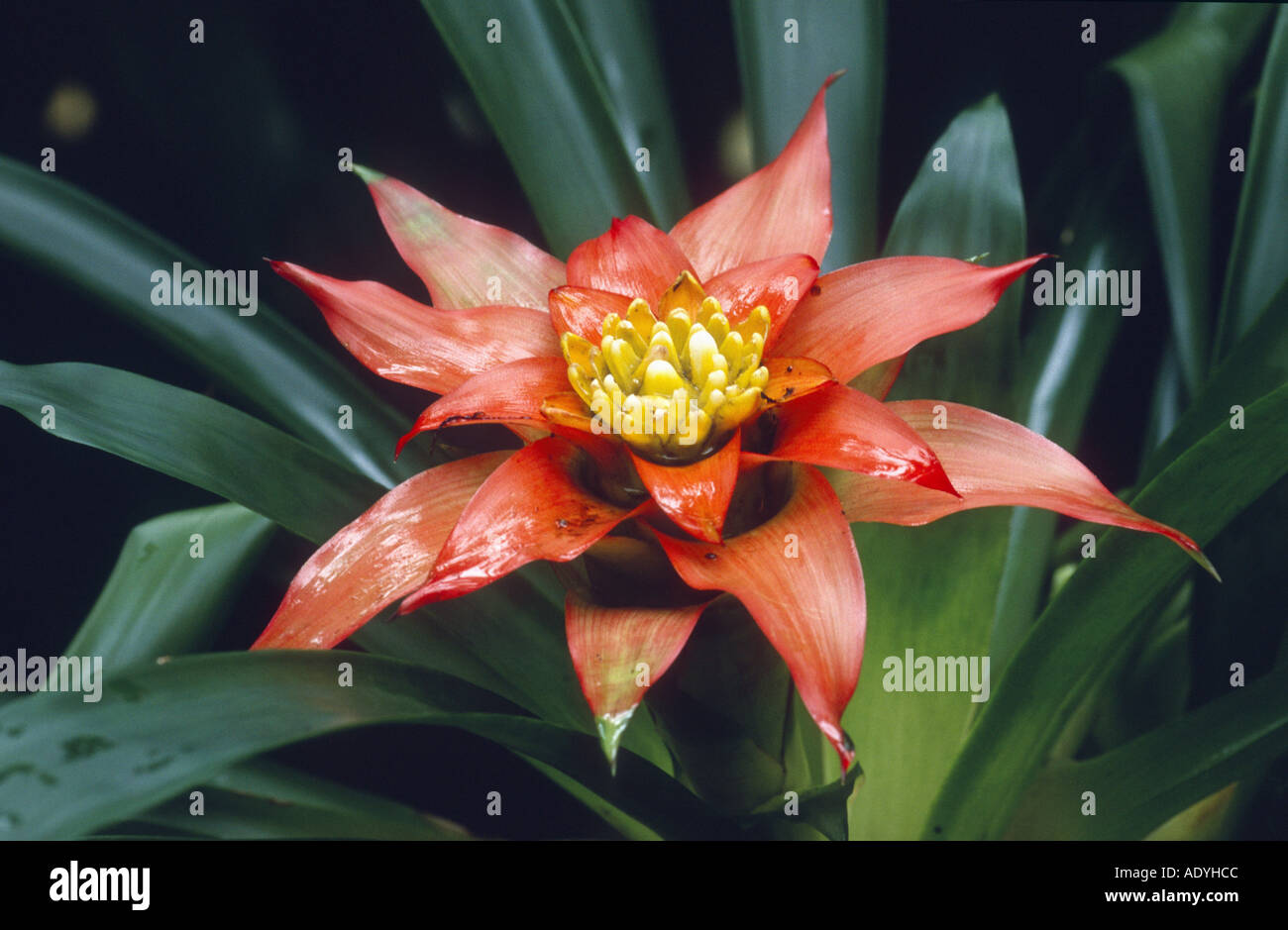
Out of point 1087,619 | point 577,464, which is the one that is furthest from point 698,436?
point 1087,619

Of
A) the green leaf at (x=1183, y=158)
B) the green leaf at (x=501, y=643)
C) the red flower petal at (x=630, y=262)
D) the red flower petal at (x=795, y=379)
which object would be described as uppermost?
the green leaf at (x=1183, y=158)

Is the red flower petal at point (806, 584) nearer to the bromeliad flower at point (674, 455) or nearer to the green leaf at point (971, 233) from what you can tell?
the bromeliad flower at point (674, 455)

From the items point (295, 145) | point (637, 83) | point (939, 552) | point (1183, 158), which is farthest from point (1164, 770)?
point (295, 145)

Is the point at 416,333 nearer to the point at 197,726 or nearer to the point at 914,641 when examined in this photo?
the point at 197,726

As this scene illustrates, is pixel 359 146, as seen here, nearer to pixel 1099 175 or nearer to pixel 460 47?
pixel 460 47

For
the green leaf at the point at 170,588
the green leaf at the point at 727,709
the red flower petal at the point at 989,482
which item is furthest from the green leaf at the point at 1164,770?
the green leaf at the point at 170,588

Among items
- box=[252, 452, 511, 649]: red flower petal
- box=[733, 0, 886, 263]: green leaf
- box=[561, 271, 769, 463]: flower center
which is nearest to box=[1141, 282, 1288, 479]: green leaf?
box=[733, 0, 886, 263]: green leaf

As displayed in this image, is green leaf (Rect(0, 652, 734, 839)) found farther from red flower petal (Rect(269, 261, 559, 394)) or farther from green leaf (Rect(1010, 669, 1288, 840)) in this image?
green leaf (Rect(1010, 669, 1288, 840))
